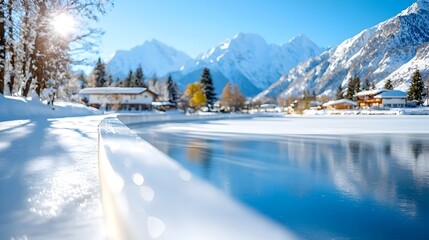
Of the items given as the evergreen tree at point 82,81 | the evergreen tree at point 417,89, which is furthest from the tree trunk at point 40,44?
the evergreen tree at point 417,89

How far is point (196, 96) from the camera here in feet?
233

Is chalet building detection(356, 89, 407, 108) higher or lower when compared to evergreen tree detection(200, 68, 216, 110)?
lower

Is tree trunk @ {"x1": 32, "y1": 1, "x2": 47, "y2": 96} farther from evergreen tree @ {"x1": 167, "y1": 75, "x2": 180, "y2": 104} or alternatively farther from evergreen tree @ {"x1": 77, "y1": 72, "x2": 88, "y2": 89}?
evergreen tree @ {"x1": 167, "y1": 75, "x2": 180, "y2": 104}

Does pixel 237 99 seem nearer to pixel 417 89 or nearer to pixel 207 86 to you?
pixel 207 86

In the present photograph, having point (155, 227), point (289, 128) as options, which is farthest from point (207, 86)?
point (155, 227)

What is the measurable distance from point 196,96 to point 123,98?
1437 centimetres

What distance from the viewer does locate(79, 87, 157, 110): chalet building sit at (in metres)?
65.7

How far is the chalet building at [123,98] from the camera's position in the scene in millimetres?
65688

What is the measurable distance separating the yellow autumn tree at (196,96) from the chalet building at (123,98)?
8.87 meters

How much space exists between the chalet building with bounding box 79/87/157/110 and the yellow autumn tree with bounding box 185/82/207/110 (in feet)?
29.1

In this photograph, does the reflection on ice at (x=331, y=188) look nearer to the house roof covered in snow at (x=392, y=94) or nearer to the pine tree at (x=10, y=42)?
the pine tree at (x=10, y=42)

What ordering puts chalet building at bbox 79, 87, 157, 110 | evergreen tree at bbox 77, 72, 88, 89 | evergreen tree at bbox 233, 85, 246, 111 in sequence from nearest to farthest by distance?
chalet building at bbox 79, 87, 157, 110, evergreen tree at bbox 77, 72, 88, 89, evergreen tree at bbox 233, 85, 246, 111

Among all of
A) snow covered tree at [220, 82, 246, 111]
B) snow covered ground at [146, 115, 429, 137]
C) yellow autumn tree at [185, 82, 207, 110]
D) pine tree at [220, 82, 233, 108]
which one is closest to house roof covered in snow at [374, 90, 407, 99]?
snow covered tree at [220, 82, 246, 111]

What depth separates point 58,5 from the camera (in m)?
19.0
